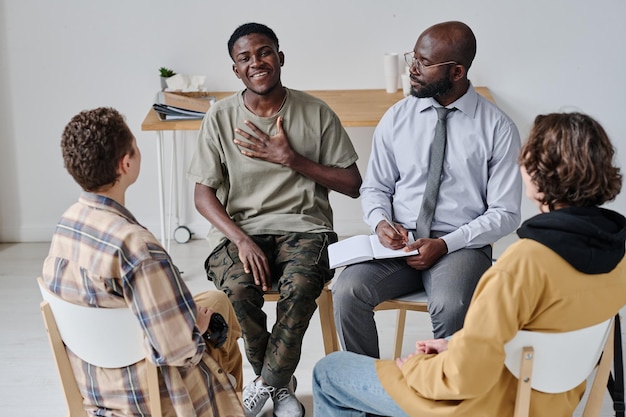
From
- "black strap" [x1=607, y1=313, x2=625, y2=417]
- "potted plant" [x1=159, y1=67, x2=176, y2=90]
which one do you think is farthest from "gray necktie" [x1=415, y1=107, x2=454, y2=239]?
"potted plant" [x1=159, y1=67, x2=176, y2=90]

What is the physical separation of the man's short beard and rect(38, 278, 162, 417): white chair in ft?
3.83

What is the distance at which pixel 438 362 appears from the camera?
1697 mm

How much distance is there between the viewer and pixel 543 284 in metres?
1.58

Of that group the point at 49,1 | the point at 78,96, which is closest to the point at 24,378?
the point at 78,96

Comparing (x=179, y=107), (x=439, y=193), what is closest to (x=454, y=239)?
(x=439, y=193)

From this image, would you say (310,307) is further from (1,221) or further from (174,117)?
(1,221)

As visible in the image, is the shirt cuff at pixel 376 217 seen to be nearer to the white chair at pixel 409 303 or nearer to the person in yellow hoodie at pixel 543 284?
the white chair at pixel 409 303

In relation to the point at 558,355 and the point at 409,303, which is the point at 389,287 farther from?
the point at 558,355

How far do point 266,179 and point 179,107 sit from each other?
87 centimetres

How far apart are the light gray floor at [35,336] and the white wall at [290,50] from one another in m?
0.48

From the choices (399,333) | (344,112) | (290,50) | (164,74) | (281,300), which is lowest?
(399,333)

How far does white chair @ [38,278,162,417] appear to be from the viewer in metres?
1.75

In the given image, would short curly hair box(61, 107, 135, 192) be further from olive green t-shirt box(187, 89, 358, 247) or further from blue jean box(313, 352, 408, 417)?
olive green t-shirt box(187, 89, 358, 247)

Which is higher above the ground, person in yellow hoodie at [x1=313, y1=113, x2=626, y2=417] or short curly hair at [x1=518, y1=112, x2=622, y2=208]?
short curly hair at [x1=518, y1=112, x2=622, y2=208]
